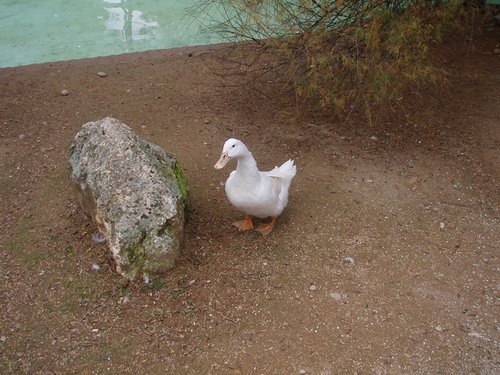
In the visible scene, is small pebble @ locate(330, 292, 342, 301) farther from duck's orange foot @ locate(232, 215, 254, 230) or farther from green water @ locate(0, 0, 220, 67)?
green water @ locate(0, 0, 220, 67)

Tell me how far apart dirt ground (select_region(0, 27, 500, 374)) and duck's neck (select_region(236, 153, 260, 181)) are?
1.67 feet

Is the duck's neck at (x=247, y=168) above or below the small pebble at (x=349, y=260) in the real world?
above

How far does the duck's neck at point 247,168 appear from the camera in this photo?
3.39m

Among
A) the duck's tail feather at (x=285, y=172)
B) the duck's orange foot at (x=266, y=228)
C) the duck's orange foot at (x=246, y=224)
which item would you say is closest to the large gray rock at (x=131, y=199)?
the duck's orange foot at (x=246, y=224)

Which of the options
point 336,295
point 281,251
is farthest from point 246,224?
point 336,295

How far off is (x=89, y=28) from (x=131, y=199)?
4645 millimetres

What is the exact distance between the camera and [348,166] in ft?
14.7

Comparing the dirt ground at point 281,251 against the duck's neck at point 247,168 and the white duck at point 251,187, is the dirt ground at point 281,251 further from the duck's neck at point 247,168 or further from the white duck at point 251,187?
the duck's neck at point 247,168

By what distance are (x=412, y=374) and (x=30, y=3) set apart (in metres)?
7.25

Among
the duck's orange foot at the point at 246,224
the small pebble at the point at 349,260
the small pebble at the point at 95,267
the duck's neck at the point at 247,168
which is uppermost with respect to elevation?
the duck's neck at the point at 247,168

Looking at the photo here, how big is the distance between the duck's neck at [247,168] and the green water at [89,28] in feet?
11.9

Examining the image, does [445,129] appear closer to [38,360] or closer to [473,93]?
[473,93]

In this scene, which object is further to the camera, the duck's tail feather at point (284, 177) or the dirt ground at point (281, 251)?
the duck's tail feather at point (284, 177)

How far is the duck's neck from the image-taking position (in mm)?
3391
